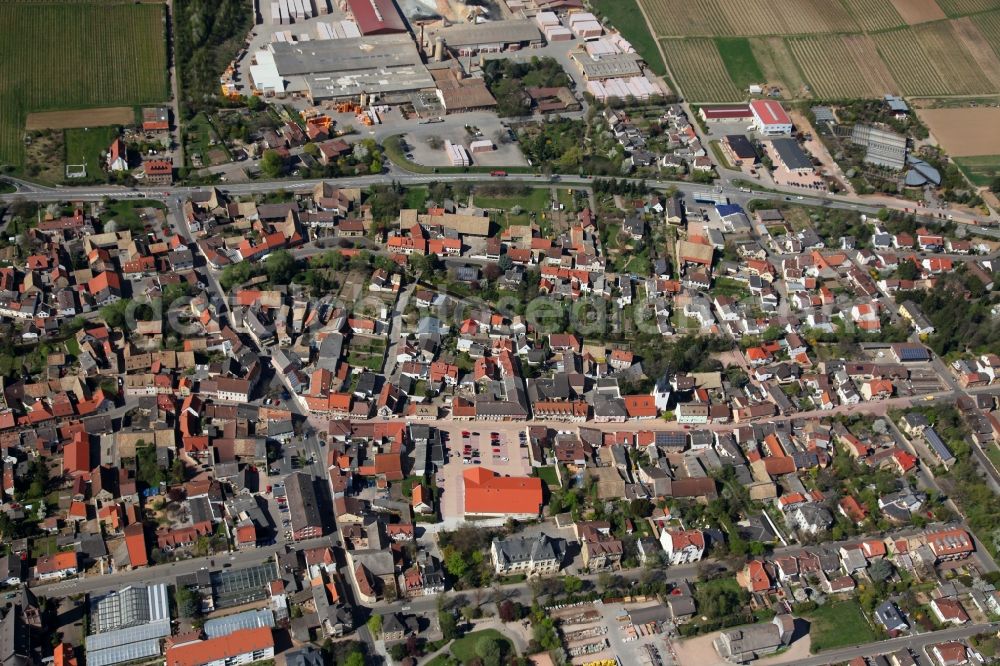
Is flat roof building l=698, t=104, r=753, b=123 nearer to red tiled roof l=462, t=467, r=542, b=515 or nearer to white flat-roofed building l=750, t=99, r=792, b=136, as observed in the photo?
white flat-roofed building l=750, t=99, r=792, b=136

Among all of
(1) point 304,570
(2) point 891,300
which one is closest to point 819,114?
(2) point 891,300

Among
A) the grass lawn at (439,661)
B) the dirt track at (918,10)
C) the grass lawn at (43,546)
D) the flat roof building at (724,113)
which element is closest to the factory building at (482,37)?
the flat roof building at (724,113)

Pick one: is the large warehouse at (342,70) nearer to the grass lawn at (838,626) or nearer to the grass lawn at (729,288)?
the grass lawn at (729,288)

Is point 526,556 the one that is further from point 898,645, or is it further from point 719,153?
point 719,153

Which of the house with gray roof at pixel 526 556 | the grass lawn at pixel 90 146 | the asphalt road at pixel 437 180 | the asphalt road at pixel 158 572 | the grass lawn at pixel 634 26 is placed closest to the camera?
the asphalt road at pixel 158 572

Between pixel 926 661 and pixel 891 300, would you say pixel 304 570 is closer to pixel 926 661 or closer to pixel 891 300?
pixel 926 661

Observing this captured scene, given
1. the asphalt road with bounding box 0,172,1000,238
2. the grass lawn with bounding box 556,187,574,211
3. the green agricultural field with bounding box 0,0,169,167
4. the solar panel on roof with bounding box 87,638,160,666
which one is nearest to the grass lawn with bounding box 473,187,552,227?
the grass lawn with bounding box 556,187,574,211
